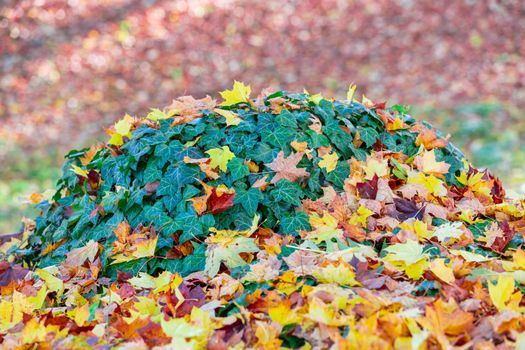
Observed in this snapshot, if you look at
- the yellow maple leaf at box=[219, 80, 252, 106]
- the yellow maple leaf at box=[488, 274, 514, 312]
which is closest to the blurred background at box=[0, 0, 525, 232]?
the yellow maple leaf at box=[219, 80, 252, 106]

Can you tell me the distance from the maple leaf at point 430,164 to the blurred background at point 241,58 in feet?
15.3

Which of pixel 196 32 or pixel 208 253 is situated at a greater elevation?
pixel 196 32

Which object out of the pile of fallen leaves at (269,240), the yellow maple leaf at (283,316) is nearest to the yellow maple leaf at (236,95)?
the pile of fallen leaves at (269,240)

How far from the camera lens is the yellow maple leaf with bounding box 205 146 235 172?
8.00ft

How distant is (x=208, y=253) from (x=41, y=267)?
79cm

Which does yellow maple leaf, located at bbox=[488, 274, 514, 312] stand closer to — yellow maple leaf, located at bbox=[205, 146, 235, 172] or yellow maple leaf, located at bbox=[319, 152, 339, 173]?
yellow maple leaf, located at bbox=[319, 152, 339, 173]

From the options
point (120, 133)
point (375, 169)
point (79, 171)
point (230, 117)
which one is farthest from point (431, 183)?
point (79, 171)

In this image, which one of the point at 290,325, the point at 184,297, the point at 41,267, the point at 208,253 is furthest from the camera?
the point at 41,267

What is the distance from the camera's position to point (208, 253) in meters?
2.21

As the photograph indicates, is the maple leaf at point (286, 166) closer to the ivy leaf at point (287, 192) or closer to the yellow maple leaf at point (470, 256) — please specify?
the ivy leaf at point (287, 192)

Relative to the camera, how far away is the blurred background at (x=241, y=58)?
769 cm

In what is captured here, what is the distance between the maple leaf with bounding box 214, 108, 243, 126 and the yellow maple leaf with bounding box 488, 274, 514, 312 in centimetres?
117

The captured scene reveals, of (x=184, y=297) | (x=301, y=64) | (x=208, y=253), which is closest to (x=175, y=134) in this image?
(x=208, y=253)

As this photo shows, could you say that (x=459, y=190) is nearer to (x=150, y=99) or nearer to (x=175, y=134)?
(x=175, y=134)
